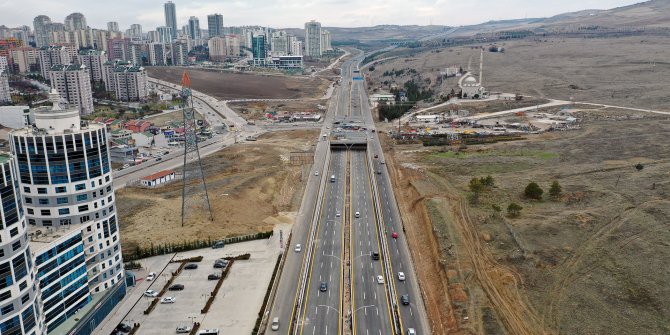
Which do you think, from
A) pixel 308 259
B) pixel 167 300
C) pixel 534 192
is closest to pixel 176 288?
pixel 167 300

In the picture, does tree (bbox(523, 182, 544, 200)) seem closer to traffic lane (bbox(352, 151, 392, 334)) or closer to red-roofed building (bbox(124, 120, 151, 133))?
traffic lane (bbox(352, 151, 392, 334))

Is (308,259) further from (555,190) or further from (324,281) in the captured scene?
(555,190)

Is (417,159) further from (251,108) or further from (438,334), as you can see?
(251,108)

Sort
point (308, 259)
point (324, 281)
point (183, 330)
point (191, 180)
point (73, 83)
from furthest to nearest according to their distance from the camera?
point (73, 83)
point (191, 180)
point (308, 259)
point (324, 281)
point (183, 330)

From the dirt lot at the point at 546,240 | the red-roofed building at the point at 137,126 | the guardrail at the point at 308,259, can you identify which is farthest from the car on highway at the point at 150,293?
the red-roofed building at the point at 137,126

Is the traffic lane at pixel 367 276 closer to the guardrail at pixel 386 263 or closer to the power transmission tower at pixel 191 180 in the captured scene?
the guardrail at pixel 386 263
